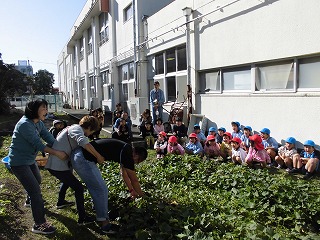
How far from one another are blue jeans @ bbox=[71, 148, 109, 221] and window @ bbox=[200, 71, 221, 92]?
620 cm

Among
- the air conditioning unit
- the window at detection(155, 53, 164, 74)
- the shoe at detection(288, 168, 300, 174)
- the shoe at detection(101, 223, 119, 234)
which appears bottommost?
the shoe at detection(101, 223, 119, 234)

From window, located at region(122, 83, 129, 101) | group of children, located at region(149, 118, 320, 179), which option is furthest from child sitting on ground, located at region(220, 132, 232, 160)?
window, located at region(122, 83, 129, 101)

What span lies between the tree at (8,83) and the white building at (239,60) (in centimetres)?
1221

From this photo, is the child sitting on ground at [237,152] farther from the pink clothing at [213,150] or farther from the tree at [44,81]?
the tree at [44,81]

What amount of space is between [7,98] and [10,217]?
67.5ft

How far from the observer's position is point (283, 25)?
6645 mm

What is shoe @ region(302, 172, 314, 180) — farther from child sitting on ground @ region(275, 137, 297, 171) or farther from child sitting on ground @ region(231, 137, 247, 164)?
child sitting on ground @ region(231, 137, 247, 164)

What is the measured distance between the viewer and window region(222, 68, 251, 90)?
807 centimetres

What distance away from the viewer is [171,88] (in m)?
11.5

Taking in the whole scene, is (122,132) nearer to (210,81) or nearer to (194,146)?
(194,146)

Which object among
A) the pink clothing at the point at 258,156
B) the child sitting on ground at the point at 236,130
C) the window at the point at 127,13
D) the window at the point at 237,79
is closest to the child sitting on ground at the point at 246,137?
the child sitting on ground at the point at 236,130

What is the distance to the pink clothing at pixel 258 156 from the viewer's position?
21.9 ft

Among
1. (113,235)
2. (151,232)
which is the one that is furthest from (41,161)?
(151,232)

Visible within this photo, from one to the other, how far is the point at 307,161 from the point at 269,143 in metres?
1.11
